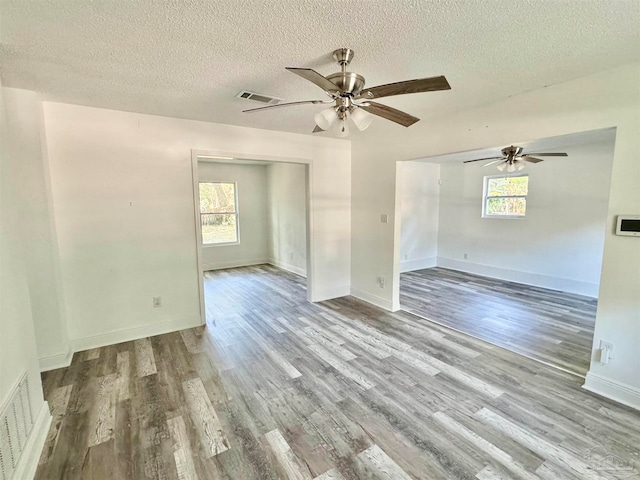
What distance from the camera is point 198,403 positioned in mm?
2307

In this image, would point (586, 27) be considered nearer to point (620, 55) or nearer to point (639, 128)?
point (620, 55)

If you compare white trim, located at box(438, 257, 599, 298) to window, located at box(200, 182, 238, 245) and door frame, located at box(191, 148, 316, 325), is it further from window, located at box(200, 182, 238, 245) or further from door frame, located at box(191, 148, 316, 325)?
window, located at box(200, 182, 238, 245)

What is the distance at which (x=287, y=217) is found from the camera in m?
6.86

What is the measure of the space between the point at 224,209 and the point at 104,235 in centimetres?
404

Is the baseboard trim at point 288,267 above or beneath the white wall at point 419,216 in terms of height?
beneath

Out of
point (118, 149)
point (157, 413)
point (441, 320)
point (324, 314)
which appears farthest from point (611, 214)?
point (118, 149)

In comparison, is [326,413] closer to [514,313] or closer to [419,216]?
[514,313]

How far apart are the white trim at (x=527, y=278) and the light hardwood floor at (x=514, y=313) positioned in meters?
0.17

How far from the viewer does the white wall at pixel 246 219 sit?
23.1 feet

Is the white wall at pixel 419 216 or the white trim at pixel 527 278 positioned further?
the white wall at pixel 419 216

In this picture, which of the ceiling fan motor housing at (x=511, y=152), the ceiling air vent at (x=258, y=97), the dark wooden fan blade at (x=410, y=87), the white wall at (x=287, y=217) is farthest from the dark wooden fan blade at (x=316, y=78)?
the white wall at (x=287, y=217)

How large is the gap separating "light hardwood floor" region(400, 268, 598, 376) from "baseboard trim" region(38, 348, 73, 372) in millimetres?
4041

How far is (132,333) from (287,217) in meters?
4.06

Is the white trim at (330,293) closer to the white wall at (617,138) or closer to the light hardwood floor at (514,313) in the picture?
the light hardwood floor at (514,313)
